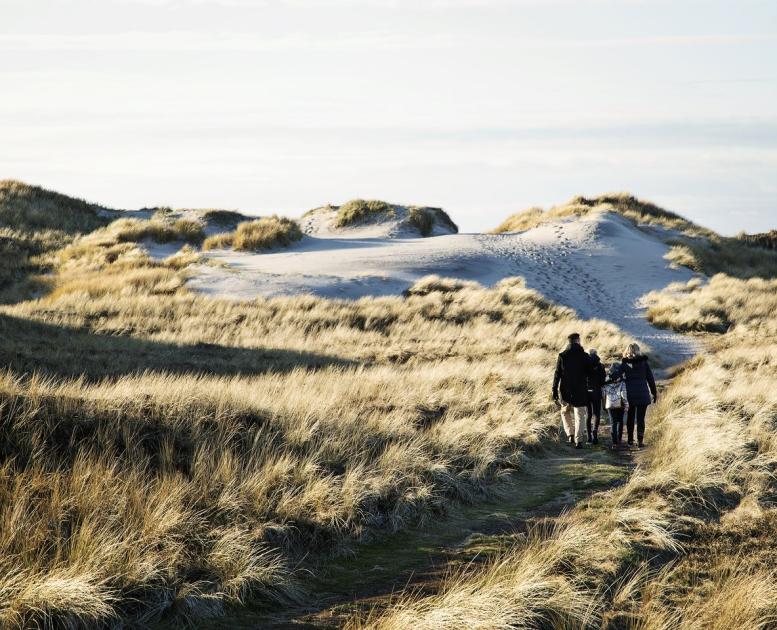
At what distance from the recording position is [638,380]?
42.3ft

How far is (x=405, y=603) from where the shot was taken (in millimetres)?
5938

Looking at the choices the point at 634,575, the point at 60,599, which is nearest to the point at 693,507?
the point at 634,575

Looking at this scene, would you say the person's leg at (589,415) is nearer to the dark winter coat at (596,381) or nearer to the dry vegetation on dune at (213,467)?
the dark winter coat at (596,381)

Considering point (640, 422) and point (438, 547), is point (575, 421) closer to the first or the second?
point (640, 422)

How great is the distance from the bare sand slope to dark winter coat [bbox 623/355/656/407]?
40.2 feet

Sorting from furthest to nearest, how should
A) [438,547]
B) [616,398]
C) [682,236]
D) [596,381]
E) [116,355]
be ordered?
1. [682,236]
2. [116,355]
3. [596,381]
4. [616,398]
5. [438,547]

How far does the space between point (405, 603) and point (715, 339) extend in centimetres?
2448

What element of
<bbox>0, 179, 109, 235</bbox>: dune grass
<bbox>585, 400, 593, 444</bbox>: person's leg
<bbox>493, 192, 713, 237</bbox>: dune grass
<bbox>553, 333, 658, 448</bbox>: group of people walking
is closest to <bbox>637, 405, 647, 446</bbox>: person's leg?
<bbox>553, 333, 658, 448</bbox>: group of people walking

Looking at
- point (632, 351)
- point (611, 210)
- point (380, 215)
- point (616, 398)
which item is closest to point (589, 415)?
point (616, 398)

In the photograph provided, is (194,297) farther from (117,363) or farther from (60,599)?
(60,599)

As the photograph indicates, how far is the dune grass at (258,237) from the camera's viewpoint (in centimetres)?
3897

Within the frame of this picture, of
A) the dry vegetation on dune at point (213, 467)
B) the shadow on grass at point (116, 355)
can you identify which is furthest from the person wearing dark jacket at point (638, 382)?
the shadow on grass at point (116, 355)

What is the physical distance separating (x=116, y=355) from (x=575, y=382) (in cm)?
1190

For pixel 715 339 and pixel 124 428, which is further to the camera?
pixel 715 339
